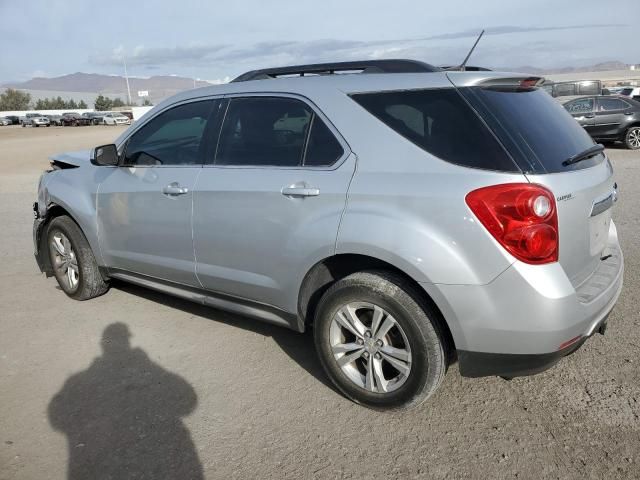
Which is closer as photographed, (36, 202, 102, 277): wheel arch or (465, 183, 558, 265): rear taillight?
(465, 183, 558, 265): rear taillight

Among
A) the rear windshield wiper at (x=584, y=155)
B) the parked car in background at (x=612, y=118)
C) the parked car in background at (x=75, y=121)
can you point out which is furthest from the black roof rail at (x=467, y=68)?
the parked car in background at (x=75, y=121)

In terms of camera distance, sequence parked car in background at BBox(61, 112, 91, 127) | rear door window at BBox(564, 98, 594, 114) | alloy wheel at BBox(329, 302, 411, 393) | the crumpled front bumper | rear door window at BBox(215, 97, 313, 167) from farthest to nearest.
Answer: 1. parked car in background at BBox(61, 112, 91, 127)
2. rear door window at BBox(564, 98, 594, 114)
3. the crumpled front bumper
4. rear door window at BBox(215, 97, 313, 167)
5. alloy wheel at BBox(329, 302, 411, 393)

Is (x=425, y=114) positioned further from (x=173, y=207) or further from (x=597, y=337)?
(x=597, y=337)

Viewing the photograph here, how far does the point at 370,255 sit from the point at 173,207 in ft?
5.27

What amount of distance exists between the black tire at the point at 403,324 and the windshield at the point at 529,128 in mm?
842

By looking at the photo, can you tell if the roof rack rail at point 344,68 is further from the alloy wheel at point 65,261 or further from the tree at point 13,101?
the tree at point 13,101

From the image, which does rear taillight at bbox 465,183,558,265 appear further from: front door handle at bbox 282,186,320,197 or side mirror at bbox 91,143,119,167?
side mirror at bbox 91,143,119,167

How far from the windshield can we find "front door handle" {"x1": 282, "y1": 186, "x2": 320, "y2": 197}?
92 centimetres

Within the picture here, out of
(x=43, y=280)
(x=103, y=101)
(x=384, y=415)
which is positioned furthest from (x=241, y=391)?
(x=103, y=101)

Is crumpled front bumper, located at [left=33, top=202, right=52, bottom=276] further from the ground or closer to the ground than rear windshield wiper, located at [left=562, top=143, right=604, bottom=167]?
closer to the ground

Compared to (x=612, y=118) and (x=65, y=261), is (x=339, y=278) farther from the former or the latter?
(x=612, y=118)

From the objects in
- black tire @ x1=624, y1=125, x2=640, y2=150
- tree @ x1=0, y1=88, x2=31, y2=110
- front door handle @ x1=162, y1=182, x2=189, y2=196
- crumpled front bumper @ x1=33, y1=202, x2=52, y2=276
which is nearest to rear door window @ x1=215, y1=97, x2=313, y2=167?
front door handle @ x1=162, y1=182, x2=189, y2=196

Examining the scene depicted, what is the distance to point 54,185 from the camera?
470 centimetres

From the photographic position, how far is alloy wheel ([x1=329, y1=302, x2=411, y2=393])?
2.79 m
